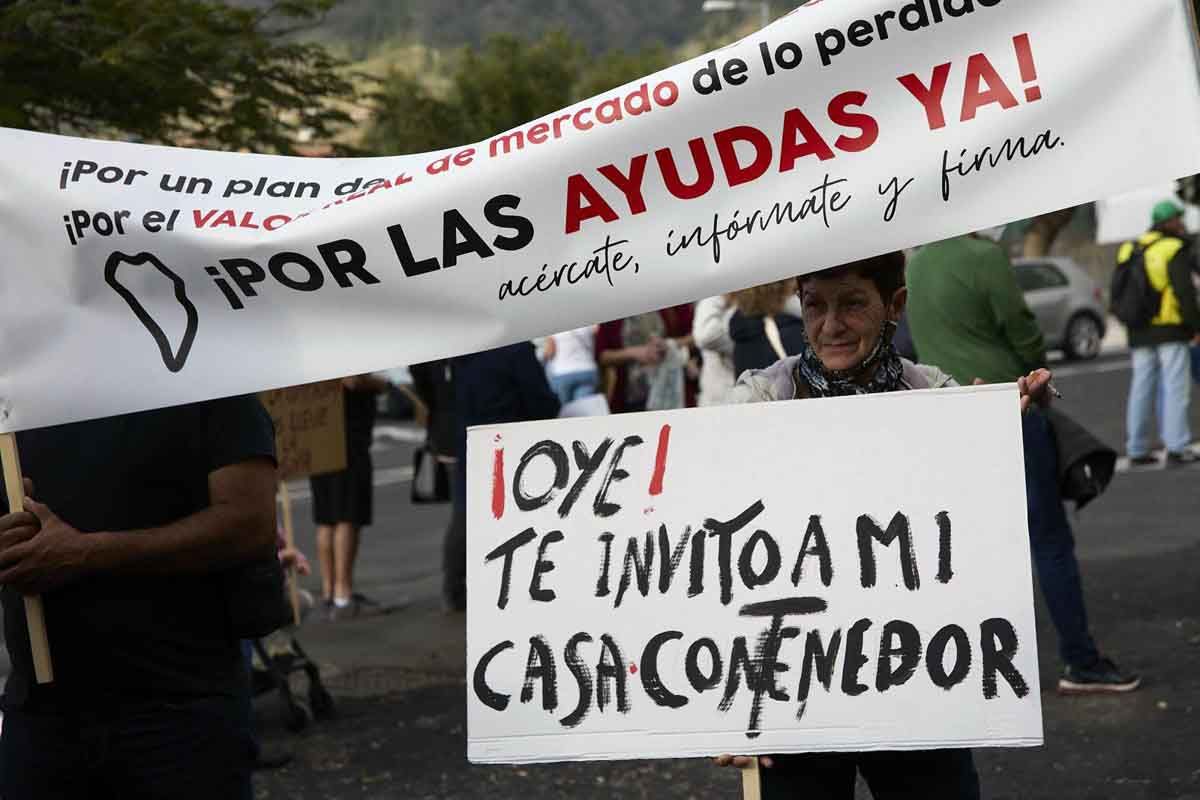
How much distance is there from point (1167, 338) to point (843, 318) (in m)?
10.2

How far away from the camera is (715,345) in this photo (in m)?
9.16

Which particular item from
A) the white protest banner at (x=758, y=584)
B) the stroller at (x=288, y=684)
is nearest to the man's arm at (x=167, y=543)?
the white protest banner at (x=758, y=584)

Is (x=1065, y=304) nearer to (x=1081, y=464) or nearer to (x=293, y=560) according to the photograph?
(x=1081, y=464)

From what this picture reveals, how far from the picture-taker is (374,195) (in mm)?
3234

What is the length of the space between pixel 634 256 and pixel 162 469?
934 mm

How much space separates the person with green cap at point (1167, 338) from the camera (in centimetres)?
1272

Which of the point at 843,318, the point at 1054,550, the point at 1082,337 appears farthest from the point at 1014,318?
the point at 1082,337

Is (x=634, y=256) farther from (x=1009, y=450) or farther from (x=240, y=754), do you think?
(x=240, y=754)

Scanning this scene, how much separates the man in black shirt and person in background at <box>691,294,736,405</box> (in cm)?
565

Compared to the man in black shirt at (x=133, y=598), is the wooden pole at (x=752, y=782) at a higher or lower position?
lower

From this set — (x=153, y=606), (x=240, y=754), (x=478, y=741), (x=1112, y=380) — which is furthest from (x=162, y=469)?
(x=1112, y=380)

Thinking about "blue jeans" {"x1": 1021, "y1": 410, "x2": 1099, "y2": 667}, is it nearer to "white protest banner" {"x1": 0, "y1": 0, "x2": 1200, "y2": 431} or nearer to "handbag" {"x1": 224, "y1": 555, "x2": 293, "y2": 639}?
"white protest banner" {"x1": 0, "y1": 0, "x2": 1200, "y2": 431}

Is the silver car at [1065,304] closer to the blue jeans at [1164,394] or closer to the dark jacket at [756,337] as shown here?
the blue jeans at [1164,394]

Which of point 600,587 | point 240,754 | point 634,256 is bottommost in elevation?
point 240,754
